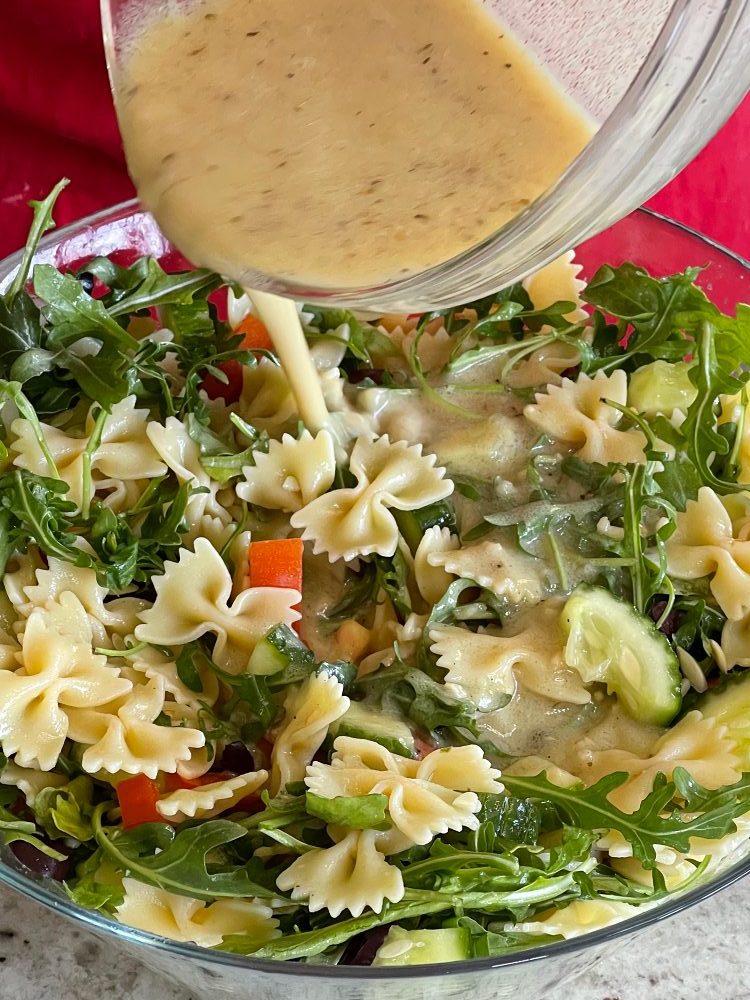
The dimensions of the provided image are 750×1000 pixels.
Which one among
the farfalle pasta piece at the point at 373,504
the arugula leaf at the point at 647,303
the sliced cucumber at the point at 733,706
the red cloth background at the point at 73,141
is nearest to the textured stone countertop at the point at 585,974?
the sliced cucumber at the point at 733,706

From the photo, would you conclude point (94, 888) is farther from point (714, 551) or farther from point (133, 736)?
point (714, 551)

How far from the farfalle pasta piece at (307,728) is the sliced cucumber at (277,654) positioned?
0.04 m

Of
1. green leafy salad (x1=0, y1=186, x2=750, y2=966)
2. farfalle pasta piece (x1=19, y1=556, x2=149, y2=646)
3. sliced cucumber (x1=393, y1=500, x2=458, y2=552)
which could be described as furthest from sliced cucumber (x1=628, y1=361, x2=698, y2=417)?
farfalle pasta piece (x1=19, y1=556, x2=149, y2=646)

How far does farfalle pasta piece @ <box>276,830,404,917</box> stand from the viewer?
49.8 inches

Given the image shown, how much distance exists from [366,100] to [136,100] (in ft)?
1.01

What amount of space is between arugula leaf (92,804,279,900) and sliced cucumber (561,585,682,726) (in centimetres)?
52

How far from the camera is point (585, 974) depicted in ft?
5.21

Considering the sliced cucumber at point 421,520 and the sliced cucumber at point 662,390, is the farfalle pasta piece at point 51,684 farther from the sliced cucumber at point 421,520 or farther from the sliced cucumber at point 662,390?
the sliced cucumber at point 662,390

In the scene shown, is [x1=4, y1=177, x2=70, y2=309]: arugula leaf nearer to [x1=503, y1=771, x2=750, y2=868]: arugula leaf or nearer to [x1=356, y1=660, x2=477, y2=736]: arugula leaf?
[x1=356, y1=660, x2=477, y2=736]: arugula leaf

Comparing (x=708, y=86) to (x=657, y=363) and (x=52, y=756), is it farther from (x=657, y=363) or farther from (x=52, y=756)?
(x=52, y=756)

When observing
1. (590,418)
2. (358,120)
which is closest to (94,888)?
(358,120)

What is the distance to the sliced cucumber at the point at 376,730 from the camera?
1.47m

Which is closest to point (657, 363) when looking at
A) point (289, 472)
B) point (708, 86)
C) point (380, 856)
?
point (289, 472)

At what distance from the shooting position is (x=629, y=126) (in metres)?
1.07
